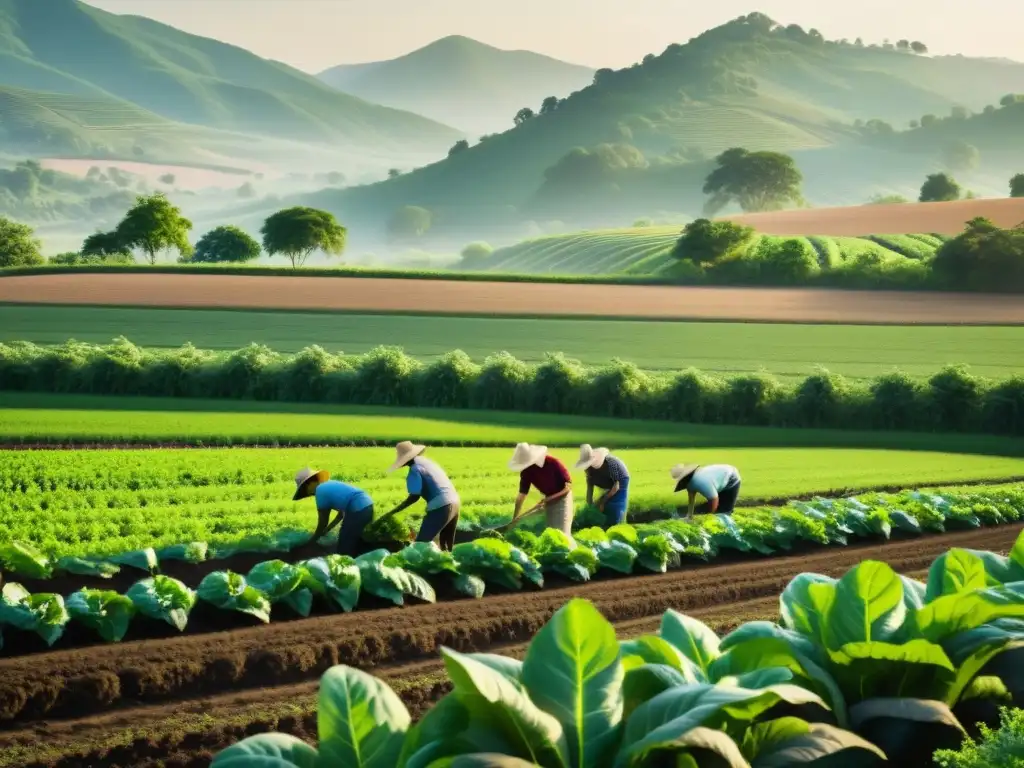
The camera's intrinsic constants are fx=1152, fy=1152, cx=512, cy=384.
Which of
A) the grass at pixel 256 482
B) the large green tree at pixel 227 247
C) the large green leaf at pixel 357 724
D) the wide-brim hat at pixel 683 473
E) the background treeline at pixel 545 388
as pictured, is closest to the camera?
the large green leaf at pixel 357 724

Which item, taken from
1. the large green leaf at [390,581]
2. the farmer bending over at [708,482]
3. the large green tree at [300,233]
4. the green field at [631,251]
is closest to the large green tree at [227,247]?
the large green tree at [300,233]

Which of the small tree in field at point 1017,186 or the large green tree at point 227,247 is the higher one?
the small tree in field at point 1017,186

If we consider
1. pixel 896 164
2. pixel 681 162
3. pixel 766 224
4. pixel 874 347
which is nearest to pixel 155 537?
pixel 874 347

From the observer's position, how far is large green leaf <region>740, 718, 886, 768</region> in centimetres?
317

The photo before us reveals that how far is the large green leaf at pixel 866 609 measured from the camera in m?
3.88

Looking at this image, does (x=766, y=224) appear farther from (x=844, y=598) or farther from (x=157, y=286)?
(x=844, y=598)

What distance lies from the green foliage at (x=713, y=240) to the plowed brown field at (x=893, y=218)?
961 cm

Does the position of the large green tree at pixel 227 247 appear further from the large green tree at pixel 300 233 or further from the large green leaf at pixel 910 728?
the large green leaf at pixel 910 728

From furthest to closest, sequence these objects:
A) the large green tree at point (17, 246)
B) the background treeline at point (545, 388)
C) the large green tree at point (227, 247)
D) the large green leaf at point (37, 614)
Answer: the large green tree at point (227, 247)
the large green tree at point (17, 246)
the background treeline at point (545, 388)
the large green leaf at point (37, 614)

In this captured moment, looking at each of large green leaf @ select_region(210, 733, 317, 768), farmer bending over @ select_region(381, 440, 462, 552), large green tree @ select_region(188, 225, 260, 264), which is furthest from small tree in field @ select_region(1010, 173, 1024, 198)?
large green leaf @ select_region(210, 733, 317, 768)

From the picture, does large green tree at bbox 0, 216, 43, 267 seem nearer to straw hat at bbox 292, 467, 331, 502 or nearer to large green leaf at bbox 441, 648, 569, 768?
straw hat at bbox 292, 467, 331, 502

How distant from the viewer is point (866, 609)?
3.89 meters

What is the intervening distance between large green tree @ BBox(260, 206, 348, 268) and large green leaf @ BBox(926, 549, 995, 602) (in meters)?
73.6

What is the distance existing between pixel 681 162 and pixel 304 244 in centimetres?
11670
